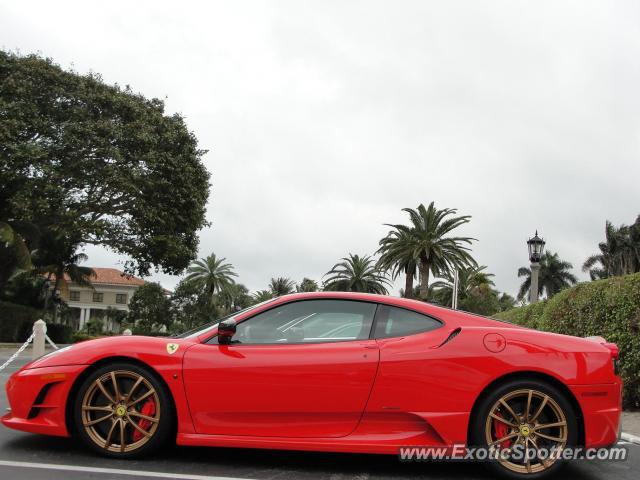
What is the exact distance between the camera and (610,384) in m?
4.17

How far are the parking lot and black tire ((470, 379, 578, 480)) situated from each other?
0.67ft

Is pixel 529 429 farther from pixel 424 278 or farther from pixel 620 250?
pixel 620 250

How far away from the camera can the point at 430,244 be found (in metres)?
Result: 38.2

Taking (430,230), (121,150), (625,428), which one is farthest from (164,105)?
(625,428)

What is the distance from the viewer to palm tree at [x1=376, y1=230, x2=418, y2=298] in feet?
130

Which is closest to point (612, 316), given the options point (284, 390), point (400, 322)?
point (400, 322)

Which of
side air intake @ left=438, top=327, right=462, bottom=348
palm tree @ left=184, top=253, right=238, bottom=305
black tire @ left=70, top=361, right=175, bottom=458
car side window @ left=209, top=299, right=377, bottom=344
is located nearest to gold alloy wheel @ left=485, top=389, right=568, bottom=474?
side air intake @ left=438, top=327, right=462, bottom=348

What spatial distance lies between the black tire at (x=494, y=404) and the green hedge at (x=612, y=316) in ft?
15.8

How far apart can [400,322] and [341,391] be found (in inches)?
27.7

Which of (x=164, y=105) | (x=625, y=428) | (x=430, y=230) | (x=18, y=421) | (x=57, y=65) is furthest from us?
(x=430, y=230)

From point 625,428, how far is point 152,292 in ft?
218

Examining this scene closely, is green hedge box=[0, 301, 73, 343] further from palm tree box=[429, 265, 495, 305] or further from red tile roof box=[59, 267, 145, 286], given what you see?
red tile roof box=[59, 267, 145, 286]

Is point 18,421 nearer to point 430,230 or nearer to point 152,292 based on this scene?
point 430,230

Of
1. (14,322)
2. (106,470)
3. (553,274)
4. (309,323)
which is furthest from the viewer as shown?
(553,274)
